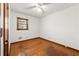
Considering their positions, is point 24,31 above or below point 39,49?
above

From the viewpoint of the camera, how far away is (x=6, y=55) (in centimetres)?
97

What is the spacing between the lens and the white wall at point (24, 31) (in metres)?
1.04

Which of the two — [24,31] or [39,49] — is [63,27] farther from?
[24,31]

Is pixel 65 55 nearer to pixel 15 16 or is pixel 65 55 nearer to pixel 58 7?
pixel 58 7

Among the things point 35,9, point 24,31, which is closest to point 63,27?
point 35,9

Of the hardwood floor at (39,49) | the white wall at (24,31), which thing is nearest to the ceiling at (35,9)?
the white wall at (24,31)

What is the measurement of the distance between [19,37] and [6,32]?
27 centimetres

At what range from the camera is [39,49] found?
3.92 feet

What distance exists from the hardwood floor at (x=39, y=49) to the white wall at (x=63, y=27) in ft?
0.32

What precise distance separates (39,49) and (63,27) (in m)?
0.58

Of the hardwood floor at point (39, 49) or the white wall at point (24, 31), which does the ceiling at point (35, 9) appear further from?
the hardwood floor at point (39, 49)

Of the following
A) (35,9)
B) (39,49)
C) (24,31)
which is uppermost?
(35,9)

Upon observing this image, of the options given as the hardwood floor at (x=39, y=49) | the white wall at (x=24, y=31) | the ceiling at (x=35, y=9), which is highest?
the ceiling at (x=35, y=9)

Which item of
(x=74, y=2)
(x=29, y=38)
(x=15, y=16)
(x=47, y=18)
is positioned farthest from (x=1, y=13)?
(x=74, y=2)
